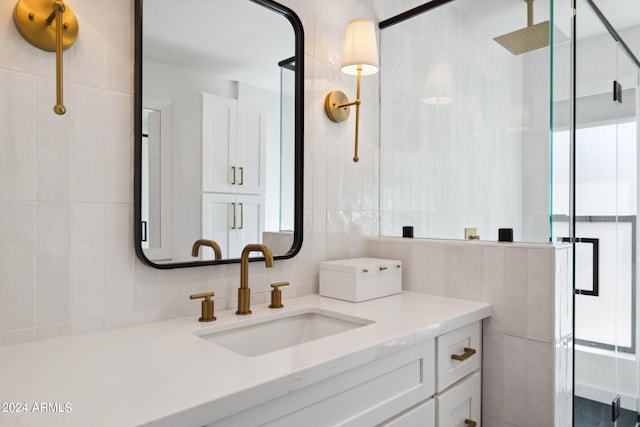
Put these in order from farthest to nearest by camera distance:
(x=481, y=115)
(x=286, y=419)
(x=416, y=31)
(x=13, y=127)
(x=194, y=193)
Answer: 1. (x=416, y=31)
2. (x=481, y=115)
3. (x=194, y=193)
4. (x=13, y=127)
5. (x=286, y=419)

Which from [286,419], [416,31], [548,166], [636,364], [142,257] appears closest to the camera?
[286,419]

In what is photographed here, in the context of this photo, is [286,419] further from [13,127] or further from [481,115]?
[481,115]

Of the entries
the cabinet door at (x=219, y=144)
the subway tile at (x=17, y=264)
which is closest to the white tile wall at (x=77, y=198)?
the subway tile at (x=17, y=264)

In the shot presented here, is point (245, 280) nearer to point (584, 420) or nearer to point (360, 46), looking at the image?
point (360, 46)

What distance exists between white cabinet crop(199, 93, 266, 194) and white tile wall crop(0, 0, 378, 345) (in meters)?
0.24

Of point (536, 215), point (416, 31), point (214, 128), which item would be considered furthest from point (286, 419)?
point (416, 31)

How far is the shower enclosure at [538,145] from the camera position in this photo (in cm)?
Result: 143

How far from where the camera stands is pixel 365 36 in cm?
161

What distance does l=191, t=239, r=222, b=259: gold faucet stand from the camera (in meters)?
1.27

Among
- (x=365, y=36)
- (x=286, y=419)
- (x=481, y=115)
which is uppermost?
(x=365, y=36)

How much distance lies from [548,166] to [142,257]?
52.5 inches

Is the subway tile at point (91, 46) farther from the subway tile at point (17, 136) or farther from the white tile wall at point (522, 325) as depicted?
the white tile wall at point (522, 325)

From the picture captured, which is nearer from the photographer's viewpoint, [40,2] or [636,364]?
[40,2]

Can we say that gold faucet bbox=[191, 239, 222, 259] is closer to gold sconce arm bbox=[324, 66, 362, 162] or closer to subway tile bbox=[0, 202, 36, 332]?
subway tile bbox=[0, 202, 36, 332]
